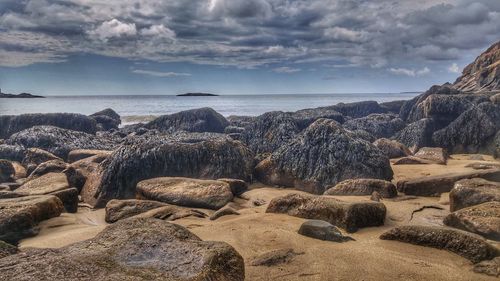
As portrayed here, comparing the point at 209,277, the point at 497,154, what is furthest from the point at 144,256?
the point at 497,154

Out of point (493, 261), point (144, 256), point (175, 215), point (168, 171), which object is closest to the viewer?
point (144, 256)

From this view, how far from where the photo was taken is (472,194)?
5.74 meters

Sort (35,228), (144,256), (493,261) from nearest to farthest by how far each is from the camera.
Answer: (144,256) < (493,261) < (35,228)

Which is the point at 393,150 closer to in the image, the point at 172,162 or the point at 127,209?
the point at 172,162

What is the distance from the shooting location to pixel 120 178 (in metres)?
9.12

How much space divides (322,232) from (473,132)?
453 inches

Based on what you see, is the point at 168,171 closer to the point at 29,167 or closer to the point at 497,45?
the point at 29,167

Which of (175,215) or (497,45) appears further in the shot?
(497,45)

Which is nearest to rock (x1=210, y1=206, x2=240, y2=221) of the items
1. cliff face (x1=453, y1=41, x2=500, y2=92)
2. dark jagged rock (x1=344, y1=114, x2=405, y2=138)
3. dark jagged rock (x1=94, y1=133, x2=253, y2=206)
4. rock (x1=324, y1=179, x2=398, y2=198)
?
rock (x1=324, y1=179, x2=398, y2=198)

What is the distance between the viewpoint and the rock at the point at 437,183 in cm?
696

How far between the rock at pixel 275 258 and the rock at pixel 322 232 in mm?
495

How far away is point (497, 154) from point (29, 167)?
545 inches

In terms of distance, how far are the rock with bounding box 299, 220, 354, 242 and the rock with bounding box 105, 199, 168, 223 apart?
298 centimetres

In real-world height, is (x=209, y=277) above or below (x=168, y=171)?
above
